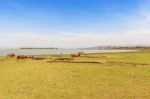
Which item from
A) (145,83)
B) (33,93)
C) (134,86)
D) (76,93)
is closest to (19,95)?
(33,93)

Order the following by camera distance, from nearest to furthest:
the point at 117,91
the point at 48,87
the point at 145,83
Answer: the point at 117,91
the point at 48,87
the point at 145,83

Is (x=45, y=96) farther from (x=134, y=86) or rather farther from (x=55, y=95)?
(x=134, y=86)

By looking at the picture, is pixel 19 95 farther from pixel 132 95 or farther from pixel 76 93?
pixel 132 95

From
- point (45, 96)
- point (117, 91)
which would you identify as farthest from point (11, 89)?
point (117, 91)

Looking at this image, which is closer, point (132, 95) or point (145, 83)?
point (132, 95)

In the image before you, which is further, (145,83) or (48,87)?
(145,83)

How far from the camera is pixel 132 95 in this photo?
45.9 ft

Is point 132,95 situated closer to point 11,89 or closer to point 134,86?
point 134,86

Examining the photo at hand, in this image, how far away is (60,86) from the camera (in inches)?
658

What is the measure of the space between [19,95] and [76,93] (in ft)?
11.3

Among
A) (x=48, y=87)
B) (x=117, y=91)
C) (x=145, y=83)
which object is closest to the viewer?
(x=117, y=91)

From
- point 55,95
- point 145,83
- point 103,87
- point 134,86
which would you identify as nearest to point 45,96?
point 55,95

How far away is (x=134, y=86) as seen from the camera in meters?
16.8

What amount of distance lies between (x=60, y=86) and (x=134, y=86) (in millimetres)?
5354
